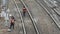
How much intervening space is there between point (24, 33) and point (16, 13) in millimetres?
5263

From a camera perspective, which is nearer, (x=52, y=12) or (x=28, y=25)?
(x=28, y=25)

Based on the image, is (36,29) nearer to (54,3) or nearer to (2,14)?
(2,14)

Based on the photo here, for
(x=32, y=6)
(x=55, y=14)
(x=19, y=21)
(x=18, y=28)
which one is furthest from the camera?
(x=32, y=6)

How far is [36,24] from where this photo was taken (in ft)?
57.5

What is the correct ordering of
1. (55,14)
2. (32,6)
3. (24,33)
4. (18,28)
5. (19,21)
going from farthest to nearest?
(32,6) < (55,14) < (19,21) < (18,28) < (24,33)

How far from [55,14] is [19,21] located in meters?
3.68

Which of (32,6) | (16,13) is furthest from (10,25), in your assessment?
(32,6)

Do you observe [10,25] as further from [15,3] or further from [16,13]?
[15,3]

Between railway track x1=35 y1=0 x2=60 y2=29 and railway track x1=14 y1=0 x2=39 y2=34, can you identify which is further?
railway track x1=35 y1=0 x2=60 y2=29

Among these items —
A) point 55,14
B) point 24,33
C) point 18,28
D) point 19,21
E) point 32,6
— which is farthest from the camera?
point 32,6

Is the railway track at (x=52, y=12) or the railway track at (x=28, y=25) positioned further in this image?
the railway track at (x=52, y=12)

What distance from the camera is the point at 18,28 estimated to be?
54.6 feet

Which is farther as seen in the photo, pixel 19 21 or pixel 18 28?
pixel 19 21

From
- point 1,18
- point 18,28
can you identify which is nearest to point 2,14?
point 1,18
